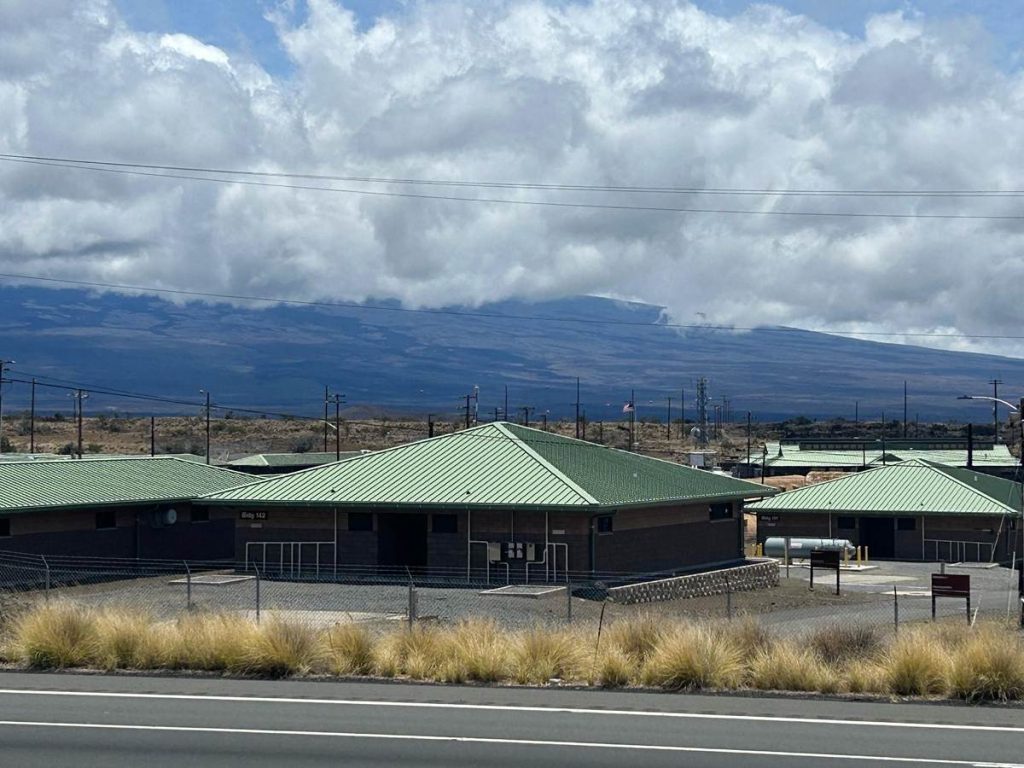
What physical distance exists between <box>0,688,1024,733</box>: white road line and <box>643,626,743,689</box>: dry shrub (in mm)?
1902

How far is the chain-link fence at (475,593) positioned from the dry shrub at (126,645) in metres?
8.74

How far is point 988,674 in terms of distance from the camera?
18.9 metres

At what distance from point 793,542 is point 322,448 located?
74.4 m

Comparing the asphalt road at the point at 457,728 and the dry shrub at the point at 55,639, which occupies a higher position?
the dry shrub at the point at 55,639

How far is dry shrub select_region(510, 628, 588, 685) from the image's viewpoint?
2039 centimetres

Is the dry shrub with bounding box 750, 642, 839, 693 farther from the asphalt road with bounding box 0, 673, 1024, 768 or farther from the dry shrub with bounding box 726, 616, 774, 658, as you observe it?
the asphalt road with bounding box 0, 673, 1024, 768

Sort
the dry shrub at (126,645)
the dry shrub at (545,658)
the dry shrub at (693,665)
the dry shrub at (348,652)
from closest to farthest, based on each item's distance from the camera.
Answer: the dry shrub at (693,665)
the dry shrub at (545,658)
the dry shrub at (348,652)
the dry shrub at (126,645)

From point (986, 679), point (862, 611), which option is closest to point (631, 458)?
point (862, 611)

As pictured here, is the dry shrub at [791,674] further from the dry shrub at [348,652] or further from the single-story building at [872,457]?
the single-story building at [872,457]

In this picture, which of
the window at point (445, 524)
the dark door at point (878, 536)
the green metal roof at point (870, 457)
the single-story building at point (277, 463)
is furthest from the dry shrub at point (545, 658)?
the green metal roof at point (870, 457)

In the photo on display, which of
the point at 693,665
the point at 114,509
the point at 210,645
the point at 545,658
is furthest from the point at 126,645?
the point at 114,509

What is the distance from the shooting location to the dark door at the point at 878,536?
61.3 m

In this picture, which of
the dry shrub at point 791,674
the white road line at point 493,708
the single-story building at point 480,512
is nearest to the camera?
the white road line at point 493,708

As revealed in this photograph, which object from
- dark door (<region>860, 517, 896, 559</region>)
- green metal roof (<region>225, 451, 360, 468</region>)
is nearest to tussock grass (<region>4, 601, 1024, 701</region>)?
dark door (<region>860, 517, 896, 559</region>)
